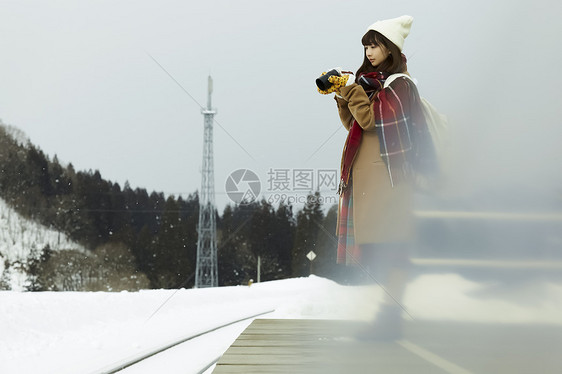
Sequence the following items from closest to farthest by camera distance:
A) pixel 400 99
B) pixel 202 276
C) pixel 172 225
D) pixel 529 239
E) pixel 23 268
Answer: pixel 529 239
pixel 400 99
pixel 202 276
pixel 172 225
pixel 23 268

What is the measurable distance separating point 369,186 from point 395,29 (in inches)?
12.3

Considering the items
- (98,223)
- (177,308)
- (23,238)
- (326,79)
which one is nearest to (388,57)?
(326,79)

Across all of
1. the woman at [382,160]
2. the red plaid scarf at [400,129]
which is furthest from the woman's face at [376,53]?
the red plaid scarf at [400,129]

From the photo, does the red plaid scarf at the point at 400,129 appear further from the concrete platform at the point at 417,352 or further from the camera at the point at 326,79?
the concrete platform at the point at 417,352

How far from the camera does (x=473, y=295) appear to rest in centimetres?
40

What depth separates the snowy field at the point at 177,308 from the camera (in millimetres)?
369

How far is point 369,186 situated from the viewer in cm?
98

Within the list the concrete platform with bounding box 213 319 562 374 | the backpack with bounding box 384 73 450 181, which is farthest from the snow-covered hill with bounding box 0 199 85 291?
the backpack with bounding box 384 73 450 181

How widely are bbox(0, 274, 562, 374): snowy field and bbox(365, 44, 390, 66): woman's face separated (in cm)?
44

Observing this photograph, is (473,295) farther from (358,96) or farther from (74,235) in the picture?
(74,235)

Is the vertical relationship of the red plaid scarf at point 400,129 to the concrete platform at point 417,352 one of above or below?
above

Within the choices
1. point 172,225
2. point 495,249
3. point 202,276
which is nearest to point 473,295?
point 495,249

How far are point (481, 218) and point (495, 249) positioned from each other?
28mm

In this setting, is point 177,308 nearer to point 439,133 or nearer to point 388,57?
point 388,57
